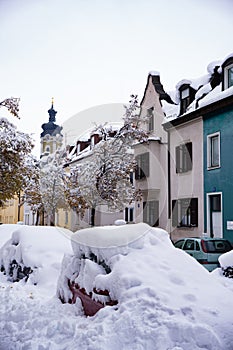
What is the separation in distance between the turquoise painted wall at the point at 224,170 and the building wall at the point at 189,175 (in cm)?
46

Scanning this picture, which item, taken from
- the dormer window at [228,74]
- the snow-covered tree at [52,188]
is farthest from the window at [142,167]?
the dormer window at [228,74]

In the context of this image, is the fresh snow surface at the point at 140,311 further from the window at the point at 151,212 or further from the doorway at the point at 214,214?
the window at the point at 151,212

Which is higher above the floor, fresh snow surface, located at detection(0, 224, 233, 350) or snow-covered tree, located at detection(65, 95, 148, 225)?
snow-covered tree, located at detection(65, 95, 148, 225)

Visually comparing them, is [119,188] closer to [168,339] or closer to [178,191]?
[178,191]

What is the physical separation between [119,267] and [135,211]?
16.3 metres

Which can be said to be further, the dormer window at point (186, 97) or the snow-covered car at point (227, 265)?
the dormer window at point (186, 97)

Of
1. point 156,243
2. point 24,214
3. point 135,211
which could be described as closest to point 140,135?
point 135,211

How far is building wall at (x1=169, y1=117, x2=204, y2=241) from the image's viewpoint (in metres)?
16.2

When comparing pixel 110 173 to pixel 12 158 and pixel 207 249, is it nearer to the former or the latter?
pixel 207 249

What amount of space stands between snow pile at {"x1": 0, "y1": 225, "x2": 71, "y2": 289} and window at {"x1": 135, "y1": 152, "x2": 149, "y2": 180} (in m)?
10.7

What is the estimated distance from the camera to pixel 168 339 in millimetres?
Result: 3213

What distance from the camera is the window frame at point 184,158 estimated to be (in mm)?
17153

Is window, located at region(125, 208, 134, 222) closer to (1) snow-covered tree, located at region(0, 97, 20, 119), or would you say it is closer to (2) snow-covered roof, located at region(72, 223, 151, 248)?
(1) snow-covered tree, located at region(0, 97, 20, 119)

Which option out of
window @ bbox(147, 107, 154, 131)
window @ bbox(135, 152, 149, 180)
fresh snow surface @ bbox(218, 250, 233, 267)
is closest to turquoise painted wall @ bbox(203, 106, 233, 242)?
window @ bbox(135, 152, 149, 180)
